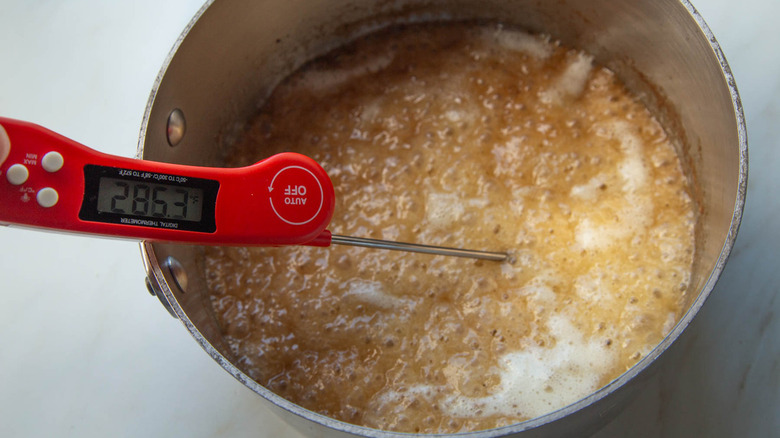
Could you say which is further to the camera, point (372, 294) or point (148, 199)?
point (372, 294)

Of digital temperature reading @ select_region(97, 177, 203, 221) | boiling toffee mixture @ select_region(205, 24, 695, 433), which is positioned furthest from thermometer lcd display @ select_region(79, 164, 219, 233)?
boiling toffee mixture @ select_region(205, 24, 695, 433)

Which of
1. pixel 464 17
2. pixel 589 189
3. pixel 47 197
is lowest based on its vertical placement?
pixel 47 197

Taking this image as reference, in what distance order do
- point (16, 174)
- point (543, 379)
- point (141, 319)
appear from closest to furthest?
point (16, 174)
point (543, 379)
point (141, 319)

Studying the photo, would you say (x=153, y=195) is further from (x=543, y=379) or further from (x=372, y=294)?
(x=543, y=379)

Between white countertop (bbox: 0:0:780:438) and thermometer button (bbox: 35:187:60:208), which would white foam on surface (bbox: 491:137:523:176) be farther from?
thermometer button (bbox: 35:187:60:208)

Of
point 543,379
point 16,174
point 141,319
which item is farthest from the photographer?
point 141,319

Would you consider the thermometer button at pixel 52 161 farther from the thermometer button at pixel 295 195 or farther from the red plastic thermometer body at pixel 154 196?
the thermometer button at pixel 295 195

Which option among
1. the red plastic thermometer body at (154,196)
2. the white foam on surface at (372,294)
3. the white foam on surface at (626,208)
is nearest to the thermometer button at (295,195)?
the red plastic thermometer body at (154,196)

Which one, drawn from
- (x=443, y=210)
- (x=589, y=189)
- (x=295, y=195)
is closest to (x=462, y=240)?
(x=443, y=210)
